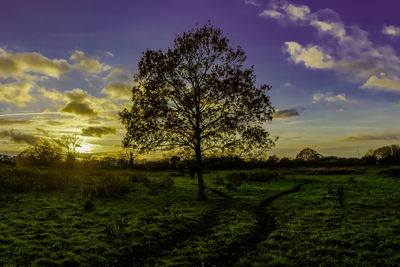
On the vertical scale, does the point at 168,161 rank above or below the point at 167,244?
above

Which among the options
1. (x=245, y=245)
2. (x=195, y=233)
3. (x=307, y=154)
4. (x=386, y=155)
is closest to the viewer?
(x=245, y=245)

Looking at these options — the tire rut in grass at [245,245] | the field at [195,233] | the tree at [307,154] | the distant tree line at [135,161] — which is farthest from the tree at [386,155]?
the tire rut in grass at [245,245]

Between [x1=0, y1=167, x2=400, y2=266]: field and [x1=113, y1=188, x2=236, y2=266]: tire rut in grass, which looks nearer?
[x1=0, y1=167, x2=400, y2=266]: field

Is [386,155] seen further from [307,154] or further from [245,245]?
[245,245]

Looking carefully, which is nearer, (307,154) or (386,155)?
(386,155)

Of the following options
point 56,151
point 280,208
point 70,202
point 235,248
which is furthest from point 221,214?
point 56,151

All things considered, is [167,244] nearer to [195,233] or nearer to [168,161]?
[195,233]

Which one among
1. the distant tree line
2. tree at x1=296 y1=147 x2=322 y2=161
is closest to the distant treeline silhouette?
the distant tree line

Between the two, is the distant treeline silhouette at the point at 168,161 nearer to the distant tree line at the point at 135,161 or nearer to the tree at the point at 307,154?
the distant tree line at the point at 135,161

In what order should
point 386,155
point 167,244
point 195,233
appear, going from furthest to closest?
point 386,155 → point 195,233 → point 167,244

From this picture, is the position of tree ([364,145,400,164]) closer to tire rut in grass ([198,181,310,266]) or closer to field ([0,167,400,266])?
field ([0,167,400,266])

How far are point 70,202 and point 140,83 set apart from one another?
15.3 metres

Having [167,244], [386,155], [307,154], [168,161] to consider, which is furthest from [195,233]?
[307,154]

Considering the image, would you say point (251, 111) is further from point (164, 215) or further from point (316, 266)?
point (316, 266)
